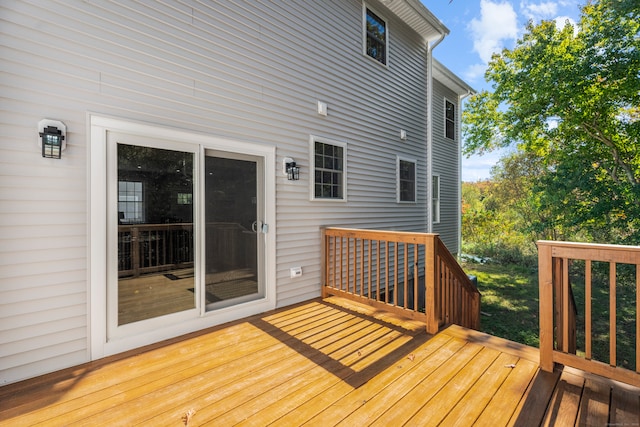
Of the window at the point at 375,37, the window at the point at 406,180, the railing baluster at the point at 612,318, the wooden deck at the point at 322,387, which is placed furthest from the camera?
the window at the point at 406,180

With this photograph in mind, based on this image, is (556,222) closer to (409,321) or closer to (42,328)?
(409,321)

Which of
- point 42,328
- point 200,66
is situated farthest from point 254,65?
point 42,328

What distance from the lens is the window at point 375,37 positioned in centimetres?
552

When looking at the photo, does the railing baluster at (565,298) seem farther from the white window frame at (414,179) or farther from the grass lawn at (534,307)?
the white window frame at (414,179)

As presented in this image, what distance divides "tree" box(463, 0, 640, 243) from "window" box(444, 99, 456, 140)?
52.1 inches

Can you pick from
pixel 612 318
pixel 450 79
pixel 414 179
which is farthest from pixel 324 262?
pixel 450 79

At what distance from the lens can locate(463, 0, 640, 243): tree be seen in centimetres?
646

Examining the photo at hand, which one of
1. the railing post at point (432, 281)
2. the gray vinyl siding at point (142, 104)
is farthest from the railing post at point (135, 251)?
the railing post at point (432, 281)

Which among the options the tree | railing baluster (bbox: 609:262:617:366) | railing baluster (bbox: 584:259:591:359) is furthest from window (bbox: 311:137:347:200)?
the tree

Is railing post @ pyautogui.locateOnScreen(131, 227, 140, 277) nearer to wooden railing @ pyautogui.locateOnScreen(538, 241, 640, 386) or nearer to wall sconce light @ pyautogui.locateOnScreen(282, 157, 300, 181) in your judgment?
wall sconce light @ pyautogui.locateOnScreen(282, 157, 300, 181)

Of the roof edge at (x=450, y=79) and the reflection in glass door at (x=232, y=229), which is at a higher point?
the roof edge at (x=450, y=79)

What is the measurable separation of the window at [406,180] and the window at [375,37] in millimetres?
2124

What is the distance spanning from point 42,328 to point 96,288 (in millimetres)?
430

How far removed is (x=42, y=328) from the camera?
2299mm
